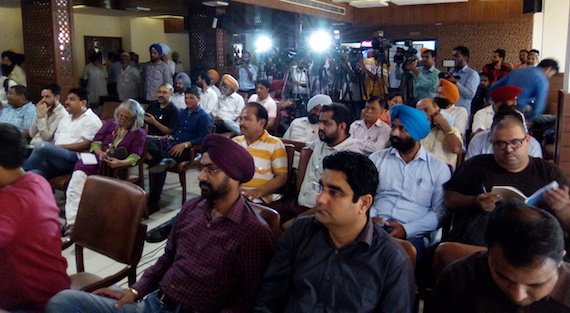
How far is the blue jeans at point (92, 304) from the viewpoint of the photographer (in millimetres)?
1603

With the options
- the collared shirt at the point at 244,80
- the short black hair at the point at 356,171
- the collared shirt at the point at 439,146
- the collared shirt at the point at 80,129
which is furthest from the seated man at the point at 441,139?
the collared shirt at the point at 244,80

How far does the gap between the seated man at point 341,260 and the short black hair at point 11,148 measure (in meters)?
1.06

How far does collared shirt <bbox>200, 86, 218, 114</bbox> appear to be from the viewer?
6465 mm

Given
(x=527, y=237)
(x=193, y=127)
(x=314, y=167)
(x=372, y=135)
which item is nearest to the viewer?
(x=527, y=237)

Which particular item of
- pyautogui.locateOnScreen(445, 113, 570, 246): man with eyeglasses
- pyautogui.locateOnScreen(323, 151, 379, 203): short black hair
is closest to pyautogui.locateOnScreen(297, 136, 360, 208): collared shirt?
pyautogui.locateOnScreen(445, 113, 570, 246): man with eyeglasses

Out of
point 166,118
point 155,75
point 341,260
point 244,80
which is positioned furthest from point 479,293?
point 244,80

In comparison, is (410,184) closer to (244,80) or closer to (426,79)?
(426,79)

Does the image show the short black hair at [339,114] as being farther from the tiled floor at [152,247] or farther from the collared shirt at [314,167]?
the tiled floor at [152,247]

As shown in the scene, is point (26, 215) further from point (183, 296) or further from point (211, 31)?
point (211, 31)

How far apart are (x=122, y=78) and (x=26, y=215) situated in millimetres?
7623

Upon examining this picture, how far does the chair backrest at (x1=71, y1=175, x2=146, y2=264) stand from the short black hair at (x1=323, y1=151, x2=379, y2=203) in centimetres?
87

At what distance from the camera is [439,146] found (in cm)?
323

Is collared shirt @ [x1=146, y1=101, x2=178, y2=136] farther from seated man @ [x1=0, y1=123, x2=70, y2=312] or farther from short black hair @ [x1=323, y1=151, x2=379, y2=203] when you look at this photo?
short black hair @ [x1=323, y1=151, x2=379, y2=203]

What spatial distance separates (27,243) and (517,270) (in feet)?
5.05
